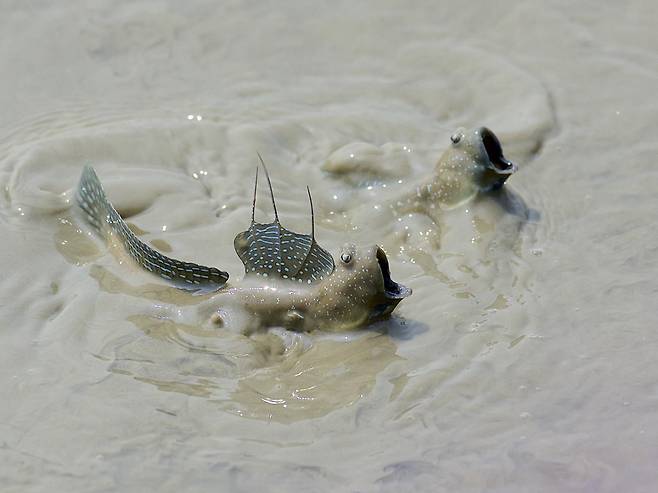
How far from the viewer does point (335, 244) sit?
423cm

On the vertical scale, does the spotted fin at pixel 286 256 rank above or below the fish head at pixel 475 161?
above

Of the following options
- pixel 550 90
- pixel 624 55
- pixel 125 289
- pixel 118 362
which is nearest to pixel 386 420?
pixel 118 362

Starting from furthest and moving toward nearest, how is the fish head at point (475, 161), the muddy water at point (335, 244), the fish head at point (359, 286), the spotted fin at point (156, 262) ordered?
the fish head at point (475, 161) → the spotted fin at point (156, 262) → the fish head at point (359, 286) → the muddy water at point (335, 244)

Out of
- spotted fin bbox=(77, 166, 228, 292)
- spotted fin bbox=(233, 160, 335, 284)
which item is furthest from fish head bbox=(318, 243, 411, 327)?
spotted fin bbox=(77, 166, 228, 292)

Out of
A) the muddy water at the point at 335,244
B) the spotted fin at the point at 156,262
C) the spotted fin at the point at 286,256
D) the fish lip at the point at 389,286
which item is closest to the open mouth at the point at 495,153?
the muddy water at the point at 335,244

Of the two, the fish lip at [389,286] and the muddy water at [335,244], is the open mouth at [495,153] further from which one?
the fish lip at [389,286]

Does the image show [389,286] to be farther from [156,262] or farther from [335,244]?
[156,262]

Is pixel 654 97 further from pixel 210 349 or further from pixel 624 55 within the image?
pixel 210 349

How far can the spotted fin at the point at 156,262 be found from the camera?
3.79 metres

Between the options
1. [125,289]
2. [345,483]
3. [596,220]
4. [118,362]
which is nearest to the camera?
[345,483]

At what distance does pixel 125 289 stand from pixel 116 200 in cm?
63

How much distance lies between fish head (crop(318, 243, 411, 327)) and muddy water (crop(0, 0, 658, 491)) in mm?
93

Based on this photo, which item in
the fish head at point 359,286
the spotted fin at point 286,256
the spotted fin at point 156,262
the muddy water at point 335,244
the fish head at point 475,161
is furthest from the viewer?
the fish head at point 475,161

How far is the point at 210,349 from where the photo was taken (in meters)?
3.56
